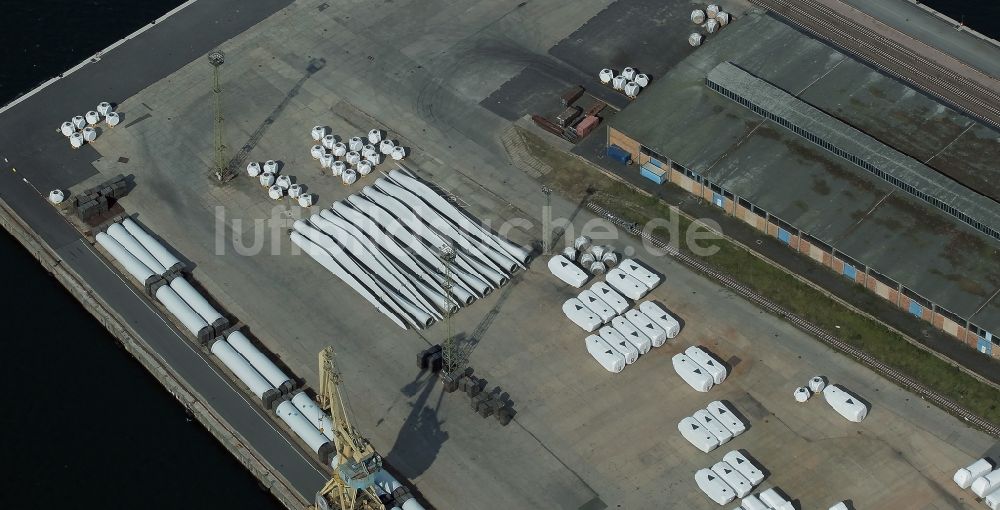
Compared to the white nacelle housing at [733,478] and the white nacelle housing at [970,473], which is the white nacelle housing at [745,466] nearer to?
the white nacelle housing at [733,478]

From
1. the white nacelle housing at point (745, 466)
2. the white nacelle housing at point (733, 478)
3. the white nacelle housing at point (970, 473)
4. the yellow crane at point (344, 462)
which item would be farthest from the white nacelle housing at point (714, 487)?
the yellow crane at point (344, 462)

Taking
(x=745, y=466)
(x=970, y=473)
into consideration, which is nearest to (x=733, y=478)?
(x=745, y=466)

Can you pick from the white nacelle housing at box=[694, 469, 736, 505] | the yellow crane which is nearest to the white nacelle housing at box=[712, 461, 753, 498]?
the white nacelle housing at box=[694, 469, 736, 505]

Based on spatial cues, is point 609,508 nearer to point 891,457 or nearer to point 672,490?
point 672,490

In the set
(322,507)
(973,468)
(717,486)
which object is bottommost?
(973,468)

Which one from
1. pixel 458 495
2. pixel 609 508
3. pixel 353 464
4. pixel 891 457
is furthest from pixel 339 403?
pixel 891 457
